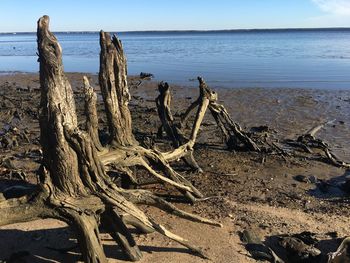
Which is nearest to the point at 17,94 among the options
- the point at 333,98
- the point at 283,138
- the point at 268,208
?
the point at 283,138

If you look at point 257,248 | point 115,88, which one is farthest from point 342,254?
point 115,88

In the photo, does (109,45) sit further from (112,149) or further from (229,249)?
(229,249)

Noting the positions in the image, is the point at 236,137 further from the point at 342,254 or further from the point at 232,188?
the point at 342,254

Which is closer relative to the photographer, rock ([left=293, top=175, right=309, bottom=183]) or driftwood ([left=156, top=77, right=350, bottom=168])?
rock ([left=293, top=175, right=309, bottom=183])

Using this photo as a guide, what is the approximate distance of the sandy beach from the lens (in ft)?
19.2

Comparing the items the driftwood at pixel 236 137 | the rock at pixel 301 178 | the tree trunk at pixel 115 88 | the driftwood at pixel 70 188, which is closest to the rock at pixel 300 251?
the driftwood at pixel 70 188

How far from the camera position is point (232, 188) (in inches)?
323

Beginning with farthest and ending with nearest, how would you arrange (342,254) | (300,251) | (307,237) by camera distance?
(307,237)
(300,251)
(342,254)

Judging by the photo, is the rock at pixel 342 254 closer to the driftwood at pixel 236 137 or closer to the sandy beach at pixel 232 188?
the sandy beach at pixel 232 188

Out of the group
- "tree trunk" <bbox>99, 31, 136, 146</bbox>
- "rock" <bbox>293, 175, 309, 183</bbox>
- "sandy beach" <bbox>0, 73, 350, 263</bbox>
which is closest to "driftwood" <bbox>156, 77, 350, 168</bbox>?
"sandy beach" <bbox>0, 73, 350, 263</bbox>

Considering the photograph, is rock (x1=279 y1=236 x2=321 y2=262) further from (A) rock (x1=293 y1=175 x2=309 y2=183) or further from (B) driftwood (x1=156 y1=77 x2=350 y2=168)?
(B) driftwood (x1=156 y1=77 x2=350 y2=168)

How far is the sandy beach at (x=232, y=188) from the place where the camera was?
5867 millimetres

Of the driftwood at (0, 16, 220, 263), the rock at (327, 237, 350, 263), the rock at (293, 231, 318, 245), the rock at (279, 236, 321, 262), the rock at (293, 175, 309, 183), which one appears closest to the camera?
the driftwood at (0, 16, 220, 263)

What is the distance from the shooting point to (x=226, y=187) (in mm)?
8234
